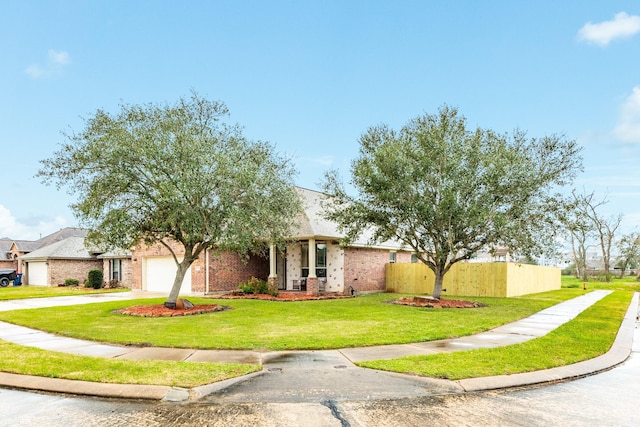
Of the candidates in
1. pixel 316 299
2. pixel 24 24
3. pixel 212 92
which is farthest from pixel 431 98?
pixel 24 24

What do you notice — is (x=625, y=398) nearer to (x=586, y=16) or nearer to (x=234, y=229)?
(x=234, y=229)

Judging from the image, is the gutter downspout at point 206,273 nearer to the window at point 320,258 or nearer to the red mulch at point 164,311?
the window at point 320,258

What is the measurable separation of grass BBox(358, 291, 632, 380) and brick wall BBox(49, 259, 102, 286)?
33.9 meters

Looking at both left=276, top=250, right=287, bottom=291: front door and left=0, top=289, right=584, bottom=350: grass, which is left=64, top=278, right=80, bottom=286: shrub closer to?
left=276, top=250, right=287, bottom=291: front door

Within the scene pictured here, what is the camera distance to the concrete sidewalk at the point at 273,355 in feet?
18.1

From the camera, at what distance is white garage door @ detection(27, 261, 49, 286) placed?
3478 centimetres

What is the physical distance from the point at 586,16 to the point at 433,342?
44.2ft

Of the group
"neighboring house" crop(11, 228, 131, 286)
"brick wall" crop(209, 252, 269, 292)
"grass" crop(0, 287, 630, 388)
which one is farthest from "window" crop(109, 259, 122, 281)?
"grass" crop(0, 287, 630, 388)

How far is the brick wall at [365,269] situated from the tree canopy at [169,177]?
26.4 feet

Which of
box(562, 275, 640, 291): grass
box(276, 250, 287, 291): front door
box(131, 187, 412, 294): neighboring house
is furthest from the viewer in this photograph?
box(562, 275, 640, 291): grass

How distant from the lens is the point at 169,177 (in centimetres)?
1320

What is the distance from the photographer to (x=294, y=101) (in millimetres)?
20469

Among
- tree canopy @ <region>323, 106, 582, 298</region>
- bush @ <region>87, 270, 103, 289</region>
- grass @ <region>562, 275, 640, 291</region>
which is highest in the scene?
tree canopy @ <region>323, 106, 582, 298</region>

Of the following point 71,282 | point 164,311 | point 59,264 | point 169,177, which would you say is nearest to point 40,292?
point 71,282
